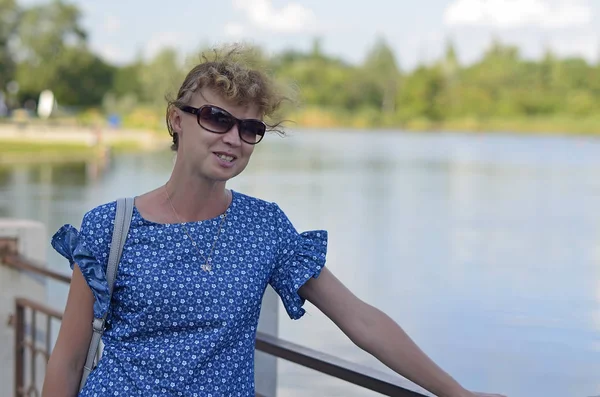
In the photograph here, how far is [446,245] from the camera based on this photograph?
17.3 meters

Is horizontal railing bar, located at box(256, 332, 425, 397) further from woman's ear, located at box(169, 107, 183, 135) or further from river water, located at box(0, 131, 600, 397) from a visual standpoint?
river water, located at box(0, 131, 600, 397)

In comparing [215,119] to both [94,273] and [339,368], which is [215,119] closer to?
[94,273]

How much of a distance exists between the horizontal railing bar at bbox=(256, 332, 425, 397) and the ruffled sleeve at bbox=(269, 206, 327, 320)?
A: 0.12 metres

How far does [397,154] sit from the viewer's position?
46.5 meters

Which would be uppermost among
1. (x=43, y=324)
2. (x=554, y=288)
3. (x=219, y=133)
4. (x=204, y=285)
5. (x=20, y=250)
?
(x=219, y=133)

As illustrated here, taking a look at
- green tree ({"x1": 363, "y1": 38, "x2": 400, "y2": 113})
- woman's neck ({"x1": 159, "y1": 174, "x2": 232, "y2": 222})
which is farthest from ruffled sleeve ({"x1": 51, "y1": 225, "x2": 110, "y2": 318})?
green tree ({"x1": 363, "y1": 38, "x2": 400, "y2": 113})

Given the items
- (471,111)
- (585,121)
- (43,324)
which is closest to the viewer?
(43,324)

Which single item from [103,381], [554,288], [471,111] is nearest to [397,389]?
[103,381]

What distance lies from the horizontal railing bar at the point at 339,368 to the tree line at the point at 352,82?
206 ft

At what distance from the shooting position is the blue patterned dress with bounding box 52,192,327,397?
5.05ft

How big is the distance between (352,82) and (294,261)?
78.8 metres

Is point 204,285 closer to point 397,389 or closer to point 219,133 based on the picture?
point 219,133

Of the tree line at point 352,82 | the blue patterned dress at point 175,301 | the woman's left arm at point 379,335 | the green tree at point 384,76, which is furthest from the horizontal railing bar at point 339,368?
the green tree at point 384,76

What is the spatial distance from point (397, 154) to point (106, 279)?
4530 cm
